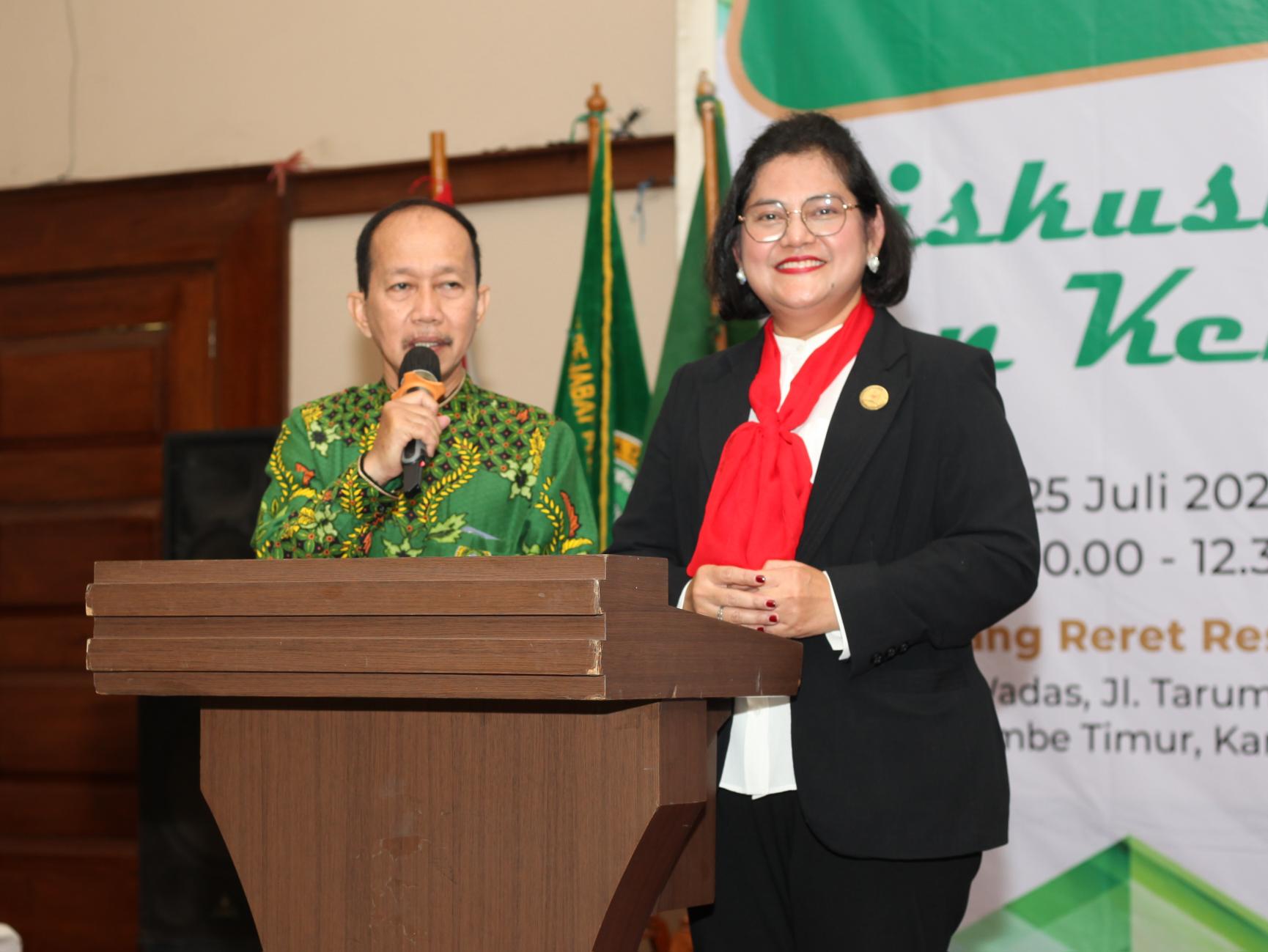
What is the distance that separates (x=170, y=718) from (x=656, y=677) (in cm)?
252

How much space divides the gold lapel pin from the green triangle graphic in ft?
5.15

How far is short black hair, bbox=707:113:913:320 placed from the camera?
69.4 inches

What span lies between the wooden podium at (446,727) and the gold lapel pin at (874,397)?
0.36 meters

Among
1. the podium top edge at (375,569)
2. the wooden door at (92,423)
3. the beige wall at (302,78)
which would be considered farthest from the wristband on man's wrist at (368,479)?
the wooden door at (92,423)

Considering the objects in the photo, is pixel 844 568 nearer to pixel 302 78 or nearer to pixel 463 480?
pixel 463 480

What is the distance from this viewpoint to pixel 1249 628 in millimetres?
2717

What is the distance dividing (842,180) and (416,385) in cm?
58

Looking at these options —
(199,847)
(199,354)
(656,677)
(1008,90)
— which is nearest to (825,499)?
(656,677)

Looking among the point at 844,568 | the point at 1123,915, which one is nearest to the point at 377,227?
the point at 844,568

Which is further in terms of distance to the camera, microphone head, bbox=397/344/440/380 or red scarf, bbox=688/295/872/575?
microphone head, bbox=397/344/440/380

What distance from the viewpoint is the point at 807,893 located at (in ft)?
5.08

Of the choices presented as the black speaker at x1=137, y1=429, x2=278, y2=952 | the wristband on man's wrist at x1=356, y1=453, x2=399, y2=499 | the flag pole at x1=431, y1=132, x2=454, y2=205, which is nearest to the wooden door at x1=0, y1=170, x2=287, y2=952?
the black speaker at x1=137, y1=429, x2=278, y2=952

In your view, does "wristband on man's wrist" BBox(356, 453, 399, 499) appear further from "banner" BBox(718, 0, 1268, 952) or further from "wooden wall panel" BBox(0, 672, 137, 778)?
"wooden wall panel" BBox(0, 672, 137, 778)

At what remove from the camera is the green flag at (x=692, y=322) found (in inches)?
124
